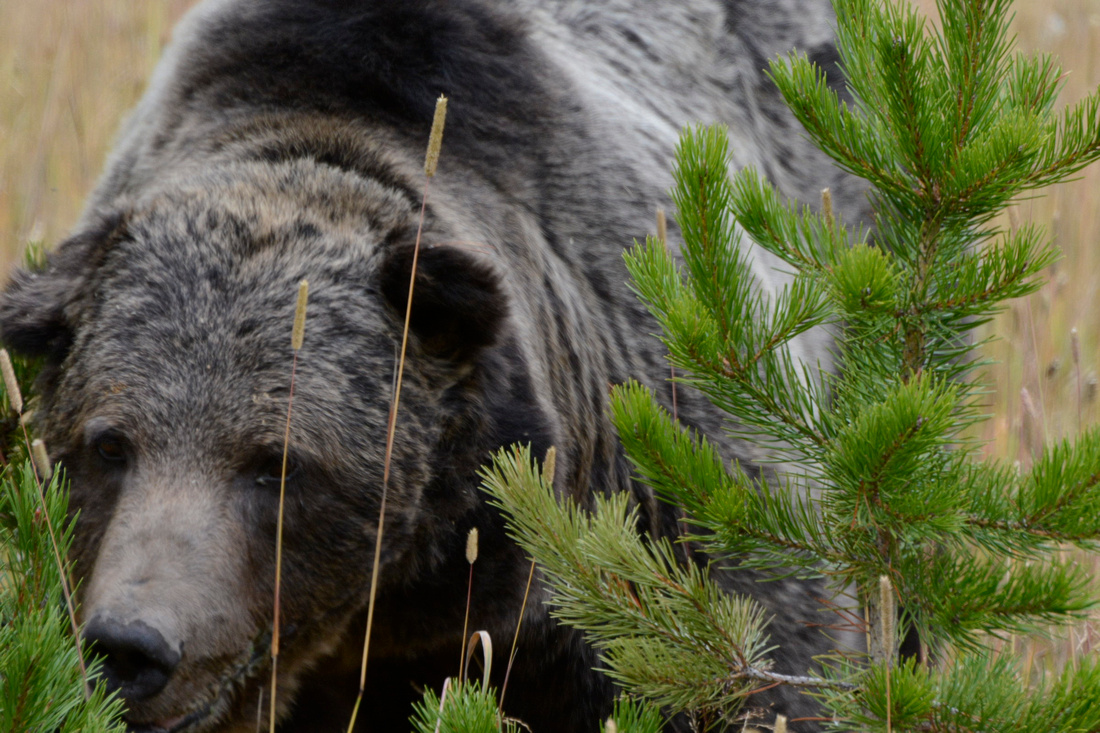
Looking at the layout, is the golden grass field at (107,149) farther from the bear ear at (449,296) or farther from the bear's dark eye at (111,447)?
the bear's dark eye at (111,447)

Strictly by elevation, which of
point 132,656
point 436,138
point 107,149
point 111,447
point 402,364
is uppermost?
point 436,138

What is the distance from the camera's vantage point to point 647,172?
3508 mm

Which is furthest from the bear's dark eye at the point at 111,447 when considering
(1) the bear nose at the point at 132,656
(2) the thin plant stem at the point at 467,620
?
(2) the thin plant stem at the point at 467,620

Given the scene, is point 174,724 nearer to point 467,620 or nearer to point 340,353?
point 467,620

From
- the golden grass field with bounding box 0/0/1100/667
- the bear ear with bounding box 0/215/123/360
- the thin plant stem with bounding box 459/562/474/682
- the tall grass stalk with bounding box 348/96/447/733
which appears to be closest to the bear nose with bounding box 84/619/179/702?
the tall grass stalk with bounding box 348/96/447/733

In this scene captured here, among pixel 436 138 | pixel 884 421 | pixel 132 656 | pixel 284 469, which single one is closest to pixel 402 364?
pixel 284 469

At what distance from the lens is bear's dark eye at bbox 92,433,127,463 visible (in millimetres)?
2494

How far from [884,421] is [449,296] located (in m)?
1.14

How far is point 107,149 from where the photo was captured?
6145 mm

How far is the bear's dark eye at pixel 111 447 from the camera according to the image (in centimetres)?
249

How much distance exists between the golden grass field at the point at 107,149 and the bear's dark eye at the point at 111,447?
2257 mm

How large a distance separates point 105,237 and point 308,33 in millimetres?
793

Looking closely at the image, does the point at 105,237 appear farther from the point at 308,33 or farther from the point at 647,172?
the point at 647,172

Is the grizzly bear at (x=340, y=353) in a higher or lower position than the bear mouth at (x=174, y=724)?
higher
